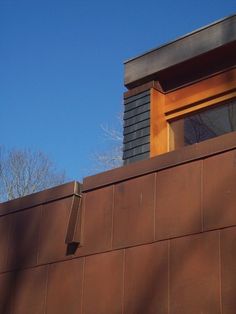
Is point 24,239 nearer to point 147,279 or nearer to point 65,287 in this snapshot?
point 65,287

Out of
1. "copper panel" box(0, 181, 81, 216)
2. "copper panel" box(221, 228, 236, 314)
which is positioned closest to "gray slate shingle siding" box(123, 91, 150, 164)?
"copper panel" box(0, 181, 81, 216)

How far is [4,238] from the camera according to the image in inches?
278

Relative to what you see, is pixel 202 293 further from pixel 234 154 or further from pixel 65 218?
pixel 65 218

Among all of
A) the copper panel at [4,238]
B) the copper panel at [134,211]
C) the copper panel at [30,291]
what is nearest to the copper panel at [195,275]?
the copper panel at [134,211]

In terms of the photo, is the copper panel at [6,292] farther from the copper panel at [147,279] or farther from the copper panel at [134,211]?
the copper panel at [147,279]

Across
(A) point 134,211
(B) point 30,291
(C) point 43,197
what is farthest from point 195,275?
(C) point 43,197

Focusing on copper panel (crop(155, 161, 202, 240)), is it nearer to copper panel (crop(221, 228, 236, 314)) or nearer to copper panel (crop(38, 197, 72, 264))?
copper panel (crop(221, 228, 236, 314))

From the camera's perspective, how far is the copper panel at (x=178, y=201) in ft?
17.4

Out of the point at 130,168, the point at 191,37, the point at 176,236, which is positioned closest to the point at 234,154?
the point at 176,236

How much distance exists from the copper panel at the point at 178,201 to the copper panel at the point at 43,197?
1119 mm

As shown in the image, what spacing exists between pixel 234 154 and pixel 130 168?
4.14 feet

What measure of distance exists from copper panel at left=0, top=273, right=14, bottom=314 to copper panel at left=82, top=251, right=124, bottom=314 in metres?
1.17

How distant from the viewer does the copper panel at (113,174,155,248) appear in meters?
5.68

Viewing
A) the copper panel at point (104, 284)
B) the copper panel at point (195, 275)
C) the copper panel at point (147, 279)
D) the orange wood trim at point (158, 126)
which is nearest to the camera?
the copper panel at point (195, 275)
